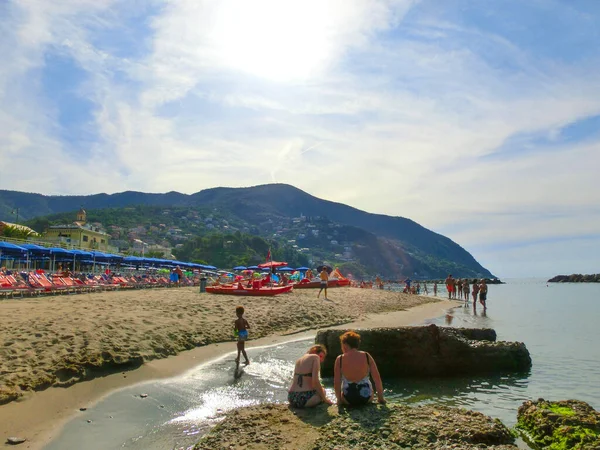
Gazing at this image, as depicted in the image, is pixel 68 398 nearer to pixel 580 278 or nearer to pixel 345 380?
pixel 345 380

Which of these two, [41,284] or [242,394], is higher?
[41,284]

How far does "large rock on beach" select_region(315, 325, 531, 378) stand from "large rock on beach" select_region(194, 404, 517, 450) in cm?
461

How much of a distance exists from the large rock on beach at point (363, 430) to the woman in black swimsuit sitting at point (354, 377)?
0.59ft

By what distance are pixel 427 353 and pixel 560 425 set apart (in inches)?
173

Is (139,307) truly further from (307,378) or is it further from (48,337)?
(307,378)

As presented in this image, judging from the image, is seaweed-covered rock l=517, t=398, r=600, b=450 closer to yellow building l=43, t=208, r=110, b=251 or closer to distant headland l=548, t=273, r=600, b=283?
yellow building l=43, t=208, r=110, b=251

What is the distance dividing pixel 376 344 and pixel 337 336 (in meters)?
0.89

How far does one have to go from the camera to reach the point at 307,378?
5762mm

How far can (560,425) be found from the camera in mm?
5406

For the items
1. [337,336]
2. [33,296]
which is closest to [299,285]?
[33,296]

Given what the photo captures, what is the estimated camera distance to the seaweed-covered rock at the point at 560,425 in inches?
196

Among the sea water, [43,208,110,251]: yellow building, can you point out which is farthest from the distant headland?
the sea water

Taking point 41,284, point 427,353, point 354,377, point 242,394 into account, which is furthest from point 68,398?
point 41,284

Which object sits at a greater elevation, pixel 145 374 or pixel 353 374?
pixel 353 374
